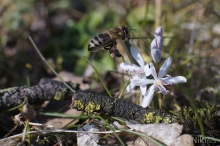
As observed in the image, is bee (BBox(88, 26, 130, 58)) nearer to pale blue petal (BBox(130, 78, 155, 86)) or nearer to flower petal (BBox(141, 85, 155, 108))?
pale blue petal (BBox(130, 78, 155, 86))

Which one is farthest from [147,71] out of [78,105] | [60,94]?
[60,94]

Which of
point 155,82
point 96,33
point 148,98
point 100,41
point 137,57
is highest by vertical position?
point 96,33

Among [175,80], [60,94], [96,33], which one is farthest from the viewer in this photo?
[96,33]

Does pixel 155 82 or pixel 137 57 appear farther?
pixel 137 57

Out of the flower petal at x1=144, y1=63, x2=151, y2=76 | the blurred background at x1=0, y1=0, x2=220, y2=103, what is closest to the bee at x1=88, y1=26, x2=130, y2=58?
the flower petal at x1=144, y1=63, x2=151, y2=76

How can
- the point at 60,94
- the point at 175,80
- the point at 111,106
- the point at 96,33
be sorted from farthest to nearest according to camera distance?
the point at 96,33
the point at 60,94
the point at 111,106
the point at 175,80

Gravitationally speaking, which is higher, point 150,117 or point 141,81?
point 141,81

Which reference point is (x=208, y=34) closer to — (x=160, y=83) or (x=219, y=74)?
(x=219, y=74)

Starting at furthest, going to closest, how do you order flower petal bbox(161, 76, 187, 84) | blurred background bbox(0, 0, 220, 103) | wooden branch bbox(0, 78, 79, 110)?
blurred background bbox(0, 0, 220, 103)
wooden branch bbox(0, 78, 79, 110)
flower petal bbox(161, 76, 187, 84)

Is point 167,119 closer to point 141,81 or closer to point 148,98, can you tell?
point 148,98
